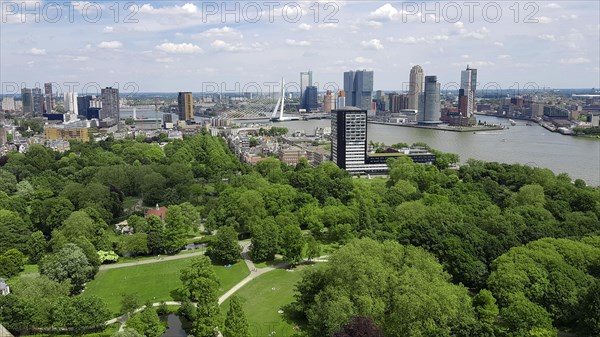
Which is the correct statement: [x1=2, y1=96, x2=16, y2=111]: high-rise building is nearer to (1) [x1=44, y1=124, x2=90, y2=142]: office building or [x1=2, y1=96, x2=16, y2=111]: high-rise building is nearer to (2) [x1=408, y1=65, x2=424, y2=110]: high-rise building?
(1) [x1=44, y1=124, x2=90, y2=142]: office building

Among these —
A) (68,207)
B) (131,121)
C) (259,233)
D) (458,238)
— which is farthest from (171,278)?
(131,121)

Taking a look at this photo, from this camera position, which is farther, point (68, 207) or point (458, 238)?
point (68, 207)

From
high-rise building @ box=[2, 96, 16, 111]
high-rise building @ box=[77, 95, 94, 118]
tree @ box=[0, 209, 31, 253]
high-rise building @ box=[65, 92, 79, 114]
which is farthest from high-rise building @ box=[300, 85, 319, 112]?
tree @ box=[0, 209, 31, 253]

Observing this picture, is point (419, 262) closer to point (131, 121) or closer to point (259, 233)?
point (259, 233)

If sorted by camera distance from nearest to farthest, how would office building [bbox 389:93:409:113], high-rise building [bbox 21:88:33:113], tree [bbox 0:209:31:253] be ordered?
1. tree [bbox 0:209:31:253]
2. high-rise building [bbox 21:88:33:113]
3. office building [bbox 389:93:409:113]

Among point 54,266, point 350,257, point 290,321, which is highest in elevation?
point 350,257

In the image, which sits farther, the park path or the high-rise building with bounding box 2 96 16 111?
the high-rise building with bounding box 2 96 16 111

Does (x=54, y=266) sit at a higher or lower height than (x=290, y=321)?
higher

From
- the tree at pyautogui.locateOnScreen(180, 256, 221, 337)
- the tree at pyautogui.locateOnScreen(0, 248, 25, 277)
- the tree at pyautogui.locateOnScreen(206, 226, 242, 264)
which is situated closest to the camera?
the tree at pyautogui.locateOnScreen(180, 256, 221, 337)
